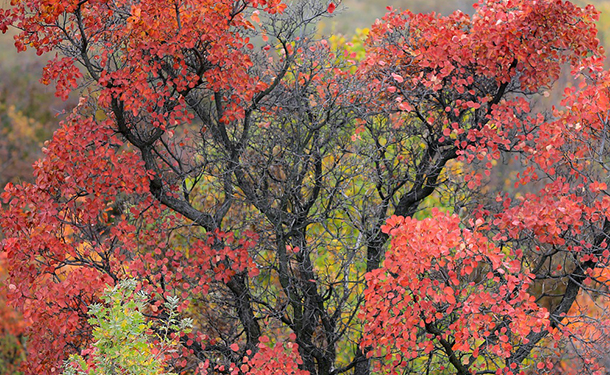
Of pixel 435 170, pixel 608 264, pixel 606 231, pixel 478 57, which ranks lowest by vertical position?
pixel 608 264

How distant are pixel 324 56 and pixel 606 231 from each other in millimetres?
3744

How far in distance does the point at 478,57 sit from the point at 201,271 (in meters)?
4.03

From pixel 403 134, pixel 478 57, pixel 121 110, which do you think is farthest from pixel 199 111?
pixel 478 57

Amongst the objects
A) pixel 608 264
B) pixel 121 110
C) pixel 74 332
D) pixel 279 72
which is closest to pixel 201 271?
pixel 74 332

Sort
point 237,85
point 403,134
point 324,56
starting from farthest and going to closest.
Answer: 1. point 403,134
2. point 324,56
3. point 237,85

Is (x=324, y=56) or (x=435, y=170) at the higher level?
(x=324, y=56)

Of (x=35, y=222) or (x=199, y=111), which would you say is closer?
(x=35, y=222)

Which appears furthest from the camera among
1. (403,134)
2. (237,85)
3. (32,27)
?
(403,134)

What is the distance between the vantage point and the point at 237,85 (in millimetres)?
6004

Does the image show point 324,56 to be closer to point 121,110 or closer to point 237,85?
point 237,85

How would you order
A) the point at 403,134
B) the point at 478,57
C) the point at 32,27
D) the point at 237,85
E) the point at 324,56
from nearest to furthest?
1. the point at 32,27
2. the point at 237,85
3. the point at 478,57
4. the point at 324,56
5. the point at 403,134

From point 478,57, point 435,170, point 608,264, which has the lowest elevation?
point 608,264

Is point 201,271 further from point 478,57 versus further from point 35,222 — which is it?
point 478,57

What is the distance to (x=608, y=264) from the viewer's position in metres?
6.02
